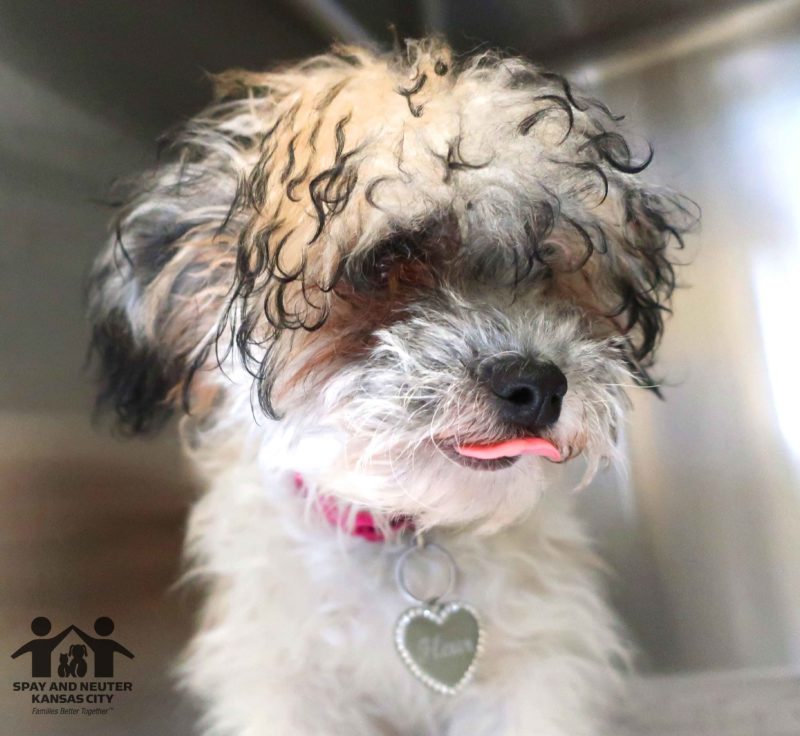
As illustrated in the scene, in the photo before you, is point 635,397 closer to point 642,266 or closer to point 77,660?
point 642,266

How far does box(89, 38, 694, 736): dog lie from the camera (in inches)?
36.7

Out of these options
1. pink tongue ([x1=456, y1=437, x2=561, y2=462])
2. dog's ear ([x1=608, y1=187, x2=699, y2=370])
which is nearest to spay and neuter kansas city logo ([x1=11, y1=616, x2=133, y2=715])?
pink tongue ([x1=456, y1=437, x2=561, y2=462])

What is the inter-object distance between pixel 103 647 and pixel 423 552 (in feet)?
1.77

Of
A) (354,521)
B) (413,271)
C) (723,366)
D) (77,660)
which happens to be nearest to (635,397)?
(723,366)

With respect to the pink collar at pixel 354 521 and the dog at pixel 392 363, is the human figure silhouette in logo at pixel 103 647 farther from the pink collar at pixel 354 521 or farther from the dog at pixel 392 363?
the pink collar at pixel 354 521

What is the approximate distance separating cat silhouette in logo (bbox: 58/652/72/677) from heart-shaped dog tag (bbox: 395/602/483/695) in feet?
1.70

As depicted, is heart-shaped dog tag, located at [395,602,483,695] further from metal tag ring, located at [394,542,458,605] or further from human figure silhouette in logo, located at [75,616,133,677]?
human figure silhouette in logo, located at [75,616,133,677]

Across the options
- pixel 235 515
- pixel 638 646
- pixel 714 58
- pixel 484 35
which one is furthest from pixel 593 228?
pixel 714 58

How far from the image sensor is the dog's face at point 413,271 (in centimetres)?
92

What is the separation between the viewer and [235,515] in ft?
4.29

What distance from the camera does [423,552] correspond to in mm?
1242

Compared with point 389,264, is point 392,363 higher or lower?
lower

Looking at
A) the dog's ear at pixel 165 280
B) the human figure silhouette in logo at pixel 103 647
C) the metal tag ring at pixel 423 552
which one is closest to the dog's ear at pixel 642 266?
the metal tag ring at pixel 423 552

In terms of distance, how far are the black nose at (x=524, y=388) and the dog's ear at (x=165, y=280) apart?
385mm
